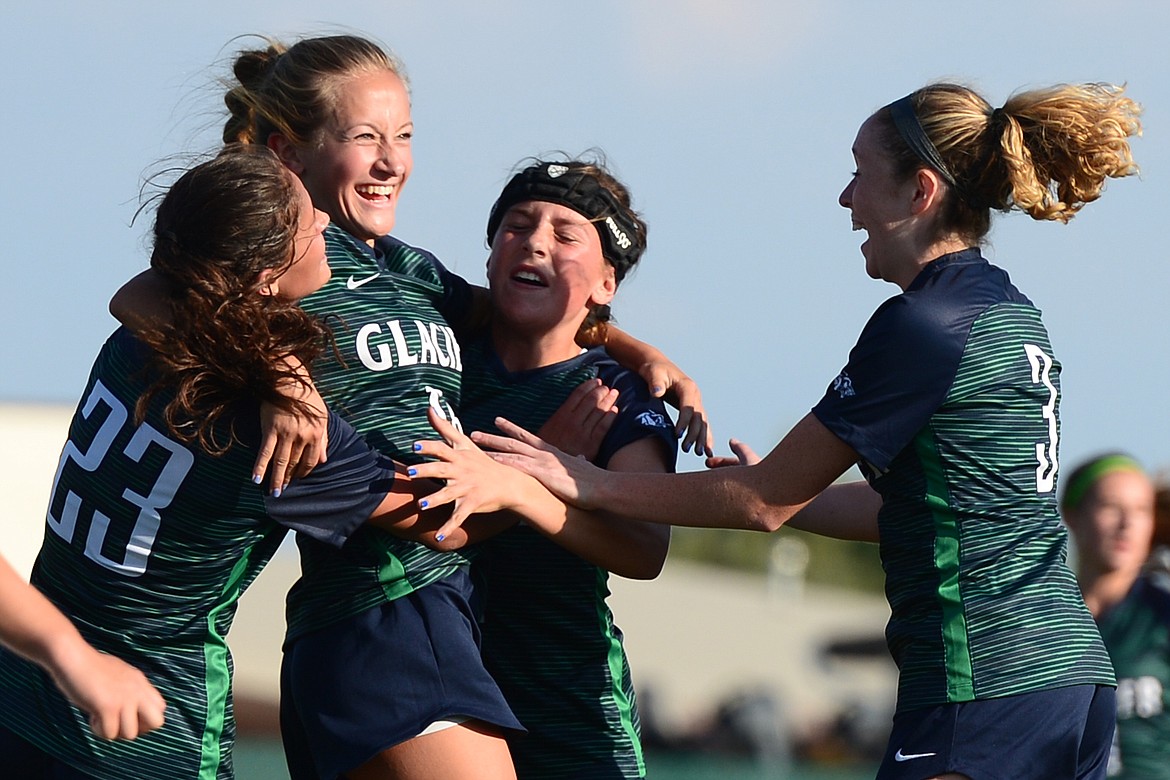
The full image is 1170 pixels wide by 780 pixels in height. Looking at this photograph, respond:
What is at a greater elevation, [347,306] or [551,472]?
[347,306]

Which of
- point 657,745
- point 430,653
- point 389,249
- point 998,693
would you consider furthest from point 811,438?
point 657,745

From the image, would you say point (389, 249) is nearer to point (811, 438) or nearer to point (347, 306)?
point (347, 306)

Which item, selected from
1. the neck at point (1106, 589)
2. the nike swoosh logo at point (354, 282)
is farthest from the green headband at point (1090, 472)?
the nike swoosh logo at point (354, 282)

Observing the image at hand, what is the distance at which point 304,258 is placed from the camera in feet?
12.7

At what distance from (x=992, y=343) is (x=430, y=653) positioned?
1.58 metres

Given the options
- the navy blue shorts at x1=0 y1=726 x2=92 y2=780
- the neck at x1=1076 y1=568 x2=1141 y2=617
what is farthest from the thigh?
the neck at x1=1076 y1=568 x2=1141 y2=617

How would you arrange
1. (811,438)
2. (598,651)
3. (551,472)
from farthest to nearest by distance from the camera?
(598,651), (551,472), (811,438)

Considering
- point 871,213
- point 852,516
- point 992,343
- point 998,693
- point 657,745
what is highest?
point 871,213

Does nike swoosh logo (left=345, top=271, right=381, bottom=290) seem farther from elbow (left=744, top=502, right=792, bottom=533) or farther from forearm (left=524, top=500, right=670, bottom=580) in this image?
elbow (left=744, top=502, right=792, bottom=533)

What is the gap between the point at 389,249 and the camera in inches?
185

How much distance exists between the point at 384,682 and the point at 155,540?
66 centimetres

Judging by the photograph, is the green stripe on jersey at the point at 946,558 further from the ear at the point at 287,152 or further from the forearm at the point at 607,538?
the ear at the point at 287,152

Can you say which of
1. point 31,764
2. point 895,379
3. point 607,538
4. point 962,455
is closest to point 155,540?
point 31,764

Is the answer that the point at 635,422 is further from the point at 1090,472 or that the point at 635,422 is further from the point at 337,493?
the point at 1090,472
